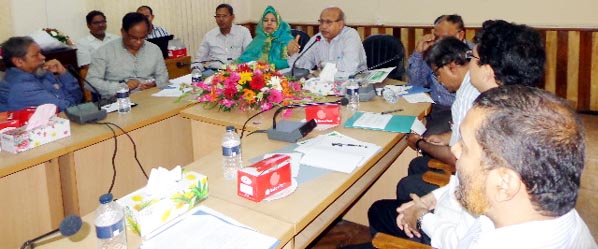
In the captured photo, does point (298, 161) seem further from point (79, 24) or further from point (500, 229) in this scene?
point (79, 24)

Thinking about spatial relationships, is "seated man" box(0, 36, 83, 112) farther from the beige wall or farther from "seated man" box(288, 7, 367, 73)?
the beige wall

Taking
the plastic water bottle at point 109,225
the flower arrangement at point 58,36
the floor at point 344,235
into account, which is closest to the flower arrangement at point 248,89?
the floor at point 344,235

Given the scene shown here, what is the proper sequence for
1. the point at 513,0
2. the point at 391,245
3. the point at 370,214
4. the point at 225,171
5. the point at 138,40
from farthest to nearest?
1. the point at 513,0
2. the point at 138,40
3. the point at 370,214
4. the point at 225,171
5. the point at 391,245

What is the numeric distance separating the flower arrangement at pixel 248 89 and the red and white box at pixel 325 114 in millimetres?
352

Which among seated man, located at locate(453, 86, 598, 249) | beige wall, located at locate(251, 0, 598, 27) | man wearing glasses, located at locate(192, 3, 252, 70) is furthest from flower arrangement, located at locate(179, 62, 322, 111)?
beige wall, located at locate(251, 0, 598, 27)

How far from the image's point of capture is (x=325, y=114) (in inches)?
103

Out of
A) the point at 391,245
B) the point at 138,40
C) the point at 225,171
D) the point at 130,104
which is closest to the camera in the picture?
the point at 391,245

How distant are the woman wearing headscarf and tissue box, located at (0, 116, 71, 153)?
7.29 ft

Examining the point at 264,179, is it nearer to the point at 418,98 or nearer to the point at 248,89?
the point at 248,89

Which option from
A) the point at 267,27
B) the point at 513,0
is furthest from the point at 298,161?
the point at 513,0

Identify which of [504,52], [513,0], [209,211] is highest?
[513,0]

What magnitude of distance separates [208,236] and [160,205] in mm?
182

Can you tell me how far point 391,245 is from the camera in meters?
1.69

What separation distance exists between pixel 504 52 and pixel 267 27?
2.84 meters
